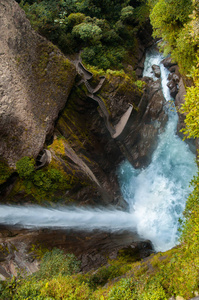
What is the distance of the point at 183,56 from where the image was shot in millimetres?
9938

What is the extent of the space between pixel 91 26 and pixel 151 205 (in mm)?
14602

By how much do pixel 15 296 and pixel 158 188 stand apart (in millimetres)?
12019

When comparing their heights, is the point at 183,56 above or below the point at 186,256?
above

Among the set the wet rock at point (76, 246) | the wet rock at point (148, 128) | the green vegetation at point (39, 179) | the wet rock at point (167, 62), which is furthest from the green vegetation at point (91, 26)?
the wet rock at point (76, 246)

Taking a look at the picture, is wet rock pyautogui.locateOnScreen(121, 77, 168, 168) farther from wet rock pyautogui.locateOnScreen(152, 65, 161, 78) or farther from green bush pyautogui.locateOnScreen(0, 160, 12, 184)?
green bush pyautogui.locateOnScreen(0, 160, 12, 184)

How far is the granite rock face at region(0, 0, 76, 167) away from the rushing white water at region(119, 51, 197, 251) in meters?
8.33

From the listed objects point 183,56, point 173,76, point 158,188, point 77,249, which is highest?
point 183,56

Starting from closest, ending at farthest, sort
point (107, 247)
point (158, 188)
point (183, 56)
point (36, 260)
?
1. point (183, 56)
2. point (36, 260)
3. point (107, 247)
4. point (158, 188)

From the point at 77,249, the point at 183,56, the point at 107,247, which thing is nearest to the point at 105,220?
the point at 107,247

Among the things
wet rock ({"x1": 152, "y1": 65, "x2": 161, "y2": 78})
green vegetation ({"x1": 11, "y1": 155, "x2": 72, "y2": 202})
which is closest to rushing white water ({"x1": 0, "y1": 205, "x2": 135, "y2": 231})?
green vegetation ({"x1": 11, "y1": 155, "x2": 72, "y2": 202})

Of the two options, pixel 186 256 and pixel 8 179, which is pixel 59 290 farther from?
pixel 8 179

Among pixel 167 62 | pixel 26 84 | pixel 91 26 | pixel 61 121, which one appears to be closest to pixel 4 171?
pixel 61 121

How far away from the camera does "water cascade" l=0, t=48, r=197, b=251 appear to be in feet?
40.3

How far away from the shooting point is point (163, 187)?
15.4 meters
